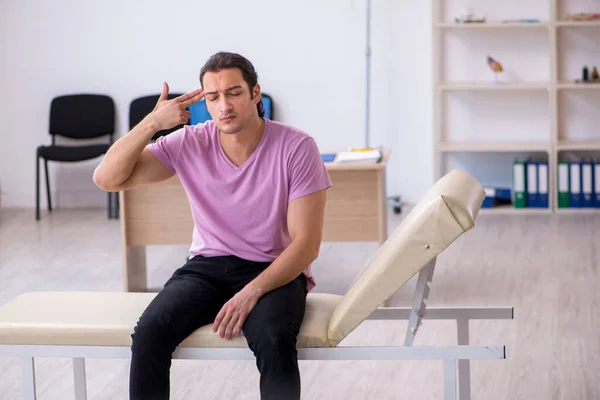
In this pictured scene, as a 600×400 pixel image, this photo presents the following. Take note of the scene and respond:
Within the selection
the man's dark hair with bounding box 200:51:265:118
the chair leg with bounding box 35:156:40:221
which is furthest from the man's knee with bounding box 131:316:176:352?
the chair leg with bounding box 35:156:40:221

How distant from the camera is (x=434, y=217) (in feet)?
6.96

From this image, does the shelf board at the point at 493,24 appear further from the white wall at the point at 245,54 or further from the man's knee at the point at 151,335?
the man's knee at the point at 151,335

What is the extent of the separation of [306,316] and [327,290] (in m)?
1.86

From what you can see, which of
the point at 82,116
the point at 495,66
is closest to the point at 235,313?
the point at 495,66

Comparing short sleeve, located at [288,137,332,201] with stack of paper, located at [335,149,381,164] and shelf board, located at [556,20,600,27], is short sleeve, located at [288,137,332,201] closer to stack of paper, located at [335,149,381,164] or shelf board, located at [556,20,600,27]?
stack of paper, located at [335,149,381,164]

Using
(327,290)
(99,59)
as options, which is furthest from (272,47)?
(327,290)

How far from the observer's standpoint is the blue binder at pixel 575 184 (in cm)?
581

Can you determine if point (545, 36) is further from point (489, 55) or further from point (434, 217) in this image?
point (434, 217)

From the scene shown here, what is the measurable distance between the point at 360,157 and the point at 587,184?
235 centimetres

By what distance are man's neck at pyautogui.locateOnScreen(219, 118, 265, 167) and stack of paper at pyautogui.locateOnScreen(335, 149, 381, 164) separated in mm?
1539

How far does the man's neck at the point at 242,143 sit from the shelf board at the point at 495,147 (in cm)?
363

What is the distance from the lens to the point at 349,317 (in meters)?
2.23

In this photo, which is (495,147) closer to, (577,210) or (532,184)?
(532,184)

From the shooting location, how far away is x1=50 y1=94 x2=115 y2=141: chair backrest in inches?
248
